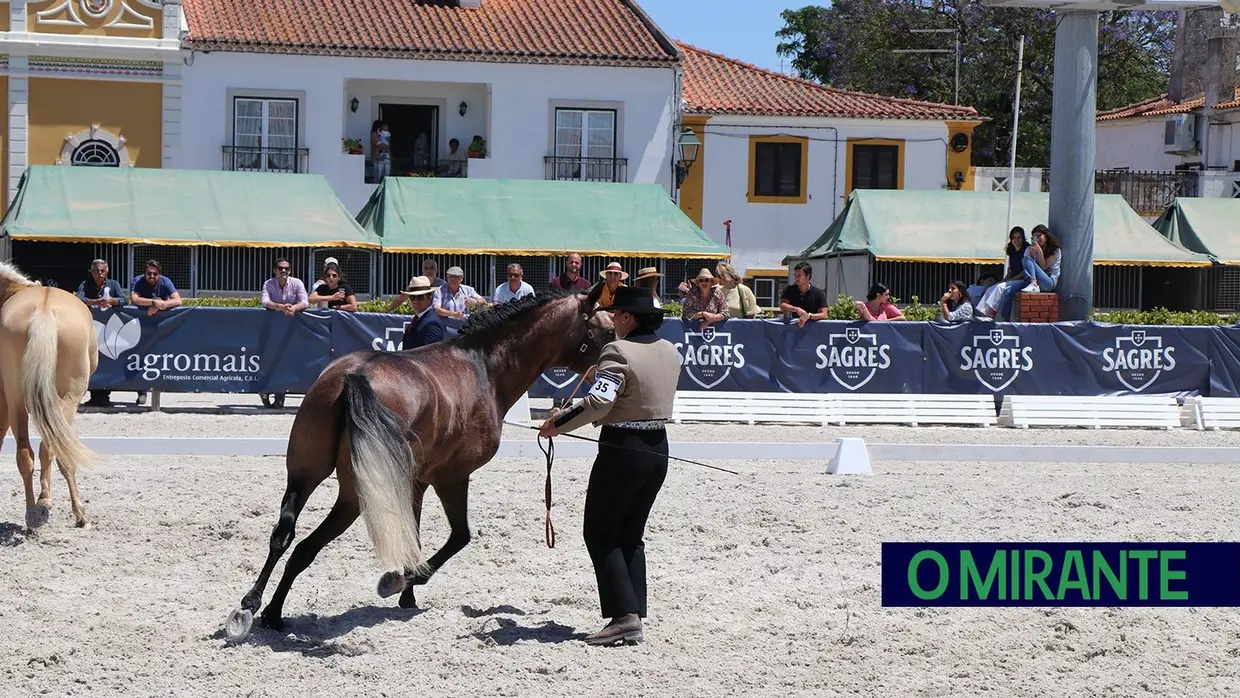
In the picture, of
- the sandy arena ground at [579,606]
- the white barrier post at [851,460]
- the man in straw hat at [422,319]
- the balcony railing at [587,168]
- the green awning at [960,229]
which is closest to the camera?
the sandy arena ground at [579,606]

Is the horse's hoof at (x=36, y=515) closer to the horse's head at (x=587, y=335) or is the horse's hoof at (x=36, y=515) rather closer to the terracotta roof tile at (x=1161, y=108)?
the horse's head at (x=587, y=335)

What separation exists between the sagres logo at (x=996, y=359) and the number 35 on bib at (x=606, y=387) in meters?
11.5

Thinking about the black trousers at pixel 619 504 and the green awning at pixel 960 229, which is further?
the green awning at pixel 960 229

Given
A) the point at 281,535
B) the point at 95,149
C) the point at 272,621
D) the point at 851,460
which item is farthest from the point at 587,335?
the point at 95,149

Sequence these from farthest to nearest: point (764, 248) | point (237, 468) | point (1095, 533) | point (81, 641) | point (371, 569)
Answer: point (764, 248)
point (237, 468)
point (1095, 533)
point (371, 569)
point (81, 641)

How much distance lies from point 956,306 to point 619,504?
13.1 m

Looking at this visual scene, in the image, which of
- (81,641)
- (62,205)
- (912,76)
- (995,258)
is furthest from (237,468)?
(912,76)

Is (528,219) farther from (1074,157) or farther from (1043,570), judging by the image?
(1043,570)

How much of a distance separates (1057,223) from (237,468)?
12.0m

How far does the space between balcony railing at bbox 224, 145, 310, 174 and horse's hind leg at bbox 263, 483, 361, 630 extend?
81.3ft

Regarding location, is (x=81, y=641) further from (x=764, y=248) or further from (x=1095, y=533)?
(x=764, y=248)

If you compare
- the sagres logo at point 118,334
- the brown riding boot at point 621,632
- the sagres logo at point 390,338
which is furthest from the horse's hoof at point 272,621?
the sagres logo at point 118,334

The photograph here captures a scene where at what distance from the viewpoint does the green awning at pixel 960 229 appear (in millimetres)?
29141

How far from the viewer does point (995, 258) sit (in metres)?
29.1
